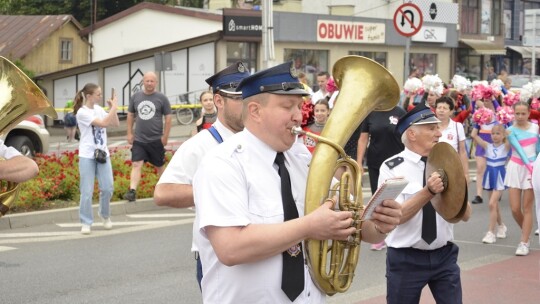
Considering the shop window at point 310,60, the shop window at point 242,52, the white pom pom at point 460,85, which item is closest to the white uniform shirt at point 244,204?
the white pom pom at point 460,85

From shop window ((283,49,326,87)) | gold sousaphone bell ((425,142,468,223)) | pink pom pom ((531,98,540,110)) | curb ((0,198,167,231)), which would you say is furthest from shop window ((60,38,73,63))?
gold sousaphone bell ((425,142,468,223))

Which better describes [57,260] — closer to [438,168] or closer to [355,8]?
[438,168]

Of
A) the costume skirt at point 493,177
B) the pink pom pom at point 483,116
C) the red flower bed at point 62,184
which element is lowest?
the red flower bed at point 62,184

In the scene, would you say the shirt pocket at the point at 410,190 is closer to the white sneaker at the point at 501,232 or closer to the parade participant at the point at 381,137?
the parade participant at the point at 381,137

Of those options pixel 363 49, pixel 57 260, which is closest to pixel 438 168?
pixel 57 260

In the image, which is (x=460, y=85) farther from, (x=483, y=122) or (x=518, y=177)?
(x=518, y=177)

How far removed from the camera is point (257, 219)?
3.47 meters

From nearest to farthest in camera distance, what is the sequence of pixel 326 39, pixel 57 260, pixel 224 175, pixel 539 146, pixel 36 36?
pixel 224 175 → pixel 57 260 → pixel 539 146 → pixel 326 39 → pixel 36 36

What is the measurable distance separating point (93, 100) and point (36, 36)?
3118cm

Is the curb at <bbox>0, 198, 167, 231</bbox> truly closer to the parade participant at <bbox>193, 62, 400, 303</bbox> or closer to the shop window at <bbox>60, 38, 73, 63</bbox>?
the parade participant at <bbox>193, 62, 400, 303</bbox>

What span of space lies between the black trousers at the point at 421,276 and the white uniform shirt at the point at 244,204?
2038mm

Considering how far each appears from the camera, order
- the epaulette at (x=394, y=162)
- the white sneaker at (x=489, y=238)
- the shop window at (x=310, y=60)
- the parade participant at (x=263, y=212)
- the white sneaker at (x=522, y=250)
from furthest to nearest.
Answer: the shop window at (x=310, y=60) < the white sneaker at (x=489, y=238) < the white sneaker at (x=522, y=250) < the epaulette at (x=394, y=162) < the parade participant at (x=263, y=212)

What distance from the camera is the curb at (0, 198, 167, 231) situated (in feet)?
38.8

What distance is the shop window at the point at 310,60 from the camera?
3716 cm
